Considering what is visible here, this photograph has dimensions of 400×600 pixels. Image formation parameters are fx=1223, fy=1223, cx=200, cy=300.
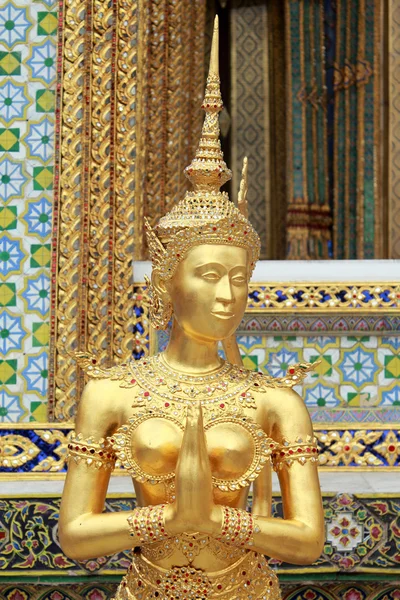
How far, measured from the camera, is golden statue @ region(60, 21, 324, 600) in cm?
239

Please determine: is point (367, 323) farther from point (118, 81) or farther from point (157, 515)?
point (157, 515)

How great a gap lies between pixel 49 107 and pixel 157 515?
195 centimetres

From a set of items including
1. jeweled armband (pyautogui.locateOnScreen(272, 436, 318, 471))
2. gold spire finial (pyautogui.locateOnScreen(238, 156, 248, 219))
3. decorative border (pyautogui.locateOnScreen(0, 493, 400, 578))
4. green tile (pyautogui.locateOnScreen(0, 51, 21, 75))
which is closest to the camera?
jeweled armband (pyautogui.locateOnScreen(272, 436, 318, 471))

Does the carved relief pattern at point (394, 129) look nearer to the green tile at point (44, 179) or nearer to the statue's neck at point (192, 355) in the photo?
the green tile at point (44, 179)

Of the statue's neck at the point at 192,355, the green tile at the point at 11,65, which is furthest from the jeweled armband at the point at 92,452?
the green tile at the point at 11,65

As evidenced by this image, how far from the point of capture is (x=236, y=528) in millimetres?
2336

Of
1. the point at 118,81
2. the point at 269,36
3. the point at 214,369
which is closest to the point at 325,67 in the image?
Result: the point at 269,36

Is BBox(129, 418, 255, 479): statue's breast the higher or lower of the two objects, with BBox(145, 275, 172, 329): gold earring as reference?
lower

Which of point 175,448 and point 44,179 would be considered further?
point 44,179

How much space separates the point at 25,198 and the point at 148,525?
1.81 metres

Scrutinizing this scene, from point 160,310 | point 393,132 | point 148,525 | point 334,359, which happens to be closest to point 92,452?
point 148,525

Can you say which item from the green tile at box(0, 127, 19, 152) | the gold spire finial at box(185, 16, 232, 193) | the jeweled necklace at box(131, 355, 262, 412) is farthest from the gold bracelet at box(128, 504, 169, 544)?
the green tile at box(0, 127, 19, 152)

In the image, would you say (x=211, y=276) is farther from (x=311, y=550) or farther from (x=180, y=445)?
(x=311, y=550)

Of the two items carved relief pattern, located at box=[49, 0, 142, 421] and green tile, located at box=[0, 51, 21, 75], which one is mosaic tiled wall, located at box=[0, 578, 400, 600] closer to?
carved relief pattern, located at box=[49, 0, 142, 421]
